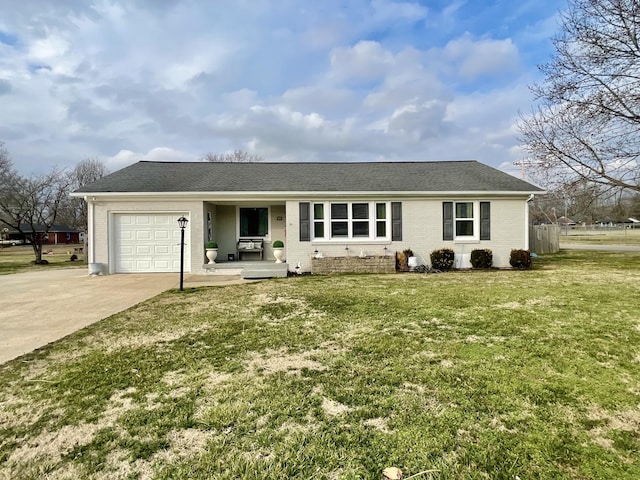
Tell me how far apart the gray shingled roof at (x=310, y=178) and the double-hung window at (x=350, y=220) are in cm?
63

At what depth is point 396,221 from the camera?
12477 mm

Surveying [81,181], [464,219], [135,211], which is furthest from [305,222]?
[81,181]

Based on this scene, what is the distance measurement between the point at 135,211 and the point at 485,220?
12917 millimetres

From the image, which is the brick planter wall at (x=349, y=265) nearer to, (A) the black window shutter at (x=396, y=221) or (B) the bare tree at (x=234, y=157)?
(A) the black window shutter at (x=396, y=221)

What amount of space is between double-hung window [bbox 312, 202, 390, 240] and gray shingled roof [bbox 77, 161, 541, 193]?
626mm

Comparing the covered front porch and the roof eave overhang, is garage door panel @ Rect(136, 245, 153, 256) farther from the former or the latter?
the covered front porch

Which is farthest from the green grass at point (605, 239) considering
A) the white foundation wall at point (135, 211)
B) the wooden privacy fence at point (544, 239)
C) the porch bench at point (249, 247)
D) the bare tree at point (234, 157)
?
the bare tree at point (234, 157)

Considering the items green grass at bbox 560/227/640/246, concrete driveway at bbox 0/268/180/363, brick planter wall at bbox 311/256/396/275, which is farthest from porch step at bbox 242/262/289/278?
green grass at bbox 560/227/640/246

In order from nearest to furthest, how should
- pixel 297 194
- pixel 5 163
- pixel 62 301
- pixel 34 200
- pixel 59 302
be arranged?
pixel 59 302 → pixel 62 301 → pixel 297 194 → pixel 34 200 → pixel 5 163

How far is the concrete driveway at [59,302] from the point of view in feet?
17.0

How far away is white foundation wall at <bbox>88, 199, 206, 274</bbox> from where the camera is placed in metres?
12.0

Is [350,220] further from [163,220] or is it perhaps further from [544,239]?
[544,239]

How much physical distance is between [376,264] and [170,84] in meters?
12.7

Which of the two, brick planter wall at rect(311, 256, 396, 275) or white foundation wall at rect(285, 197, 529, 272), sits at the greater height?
white foundation wall at rect(285, 197, 529, 272)
